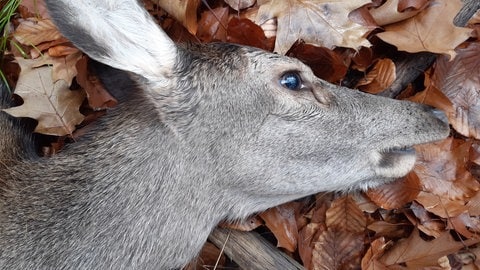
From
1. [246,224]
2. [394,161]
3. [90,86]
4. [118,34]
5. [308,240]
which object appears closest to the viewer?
[118,34]

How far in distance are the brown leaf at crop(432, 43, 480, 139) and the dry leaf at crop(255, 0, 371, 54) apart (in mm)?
598

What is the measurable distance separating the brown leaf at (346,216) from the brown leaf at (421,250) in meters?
0.28

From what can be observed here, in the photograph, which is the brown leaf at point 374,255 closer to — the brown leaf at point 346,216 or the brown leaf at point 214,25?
the brown leaf at point 346,216

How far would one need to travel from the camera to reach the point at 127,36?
11.8 ft

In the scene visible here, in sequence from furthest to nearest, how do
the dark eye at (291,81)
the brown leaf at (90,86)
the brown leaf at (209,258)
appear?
the brown leaf at (209,258), the brown leaf at (90,86), the dark eye at (291,81)

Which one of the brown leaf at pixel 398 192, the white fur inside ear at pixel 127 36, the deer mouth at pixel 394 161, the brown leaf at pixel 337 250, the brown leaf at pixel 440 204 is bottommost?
the brown leaf at pixel 337 250

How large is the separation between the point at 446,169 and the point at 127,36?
7.75ft

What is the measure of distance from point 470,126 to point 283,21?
1445mm

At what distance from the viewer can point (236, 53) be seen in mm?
3900

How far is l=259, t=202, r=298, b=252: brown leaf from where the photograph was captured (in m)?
4.62

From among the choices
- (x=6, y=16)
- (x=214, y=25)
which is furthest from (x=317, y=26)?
(x=6, y=16)

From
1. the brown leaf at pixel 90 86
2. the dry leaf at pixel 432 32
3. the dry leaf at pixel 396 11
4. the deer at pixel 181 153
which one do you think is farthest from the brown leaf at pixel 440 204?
the brown leaf at pixel 90 86

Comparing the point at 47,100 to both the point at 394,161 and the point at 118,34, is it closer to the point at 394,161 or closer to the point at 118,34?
the point at 118,34

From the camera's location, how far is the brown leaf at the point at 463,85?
4637 millimetres
